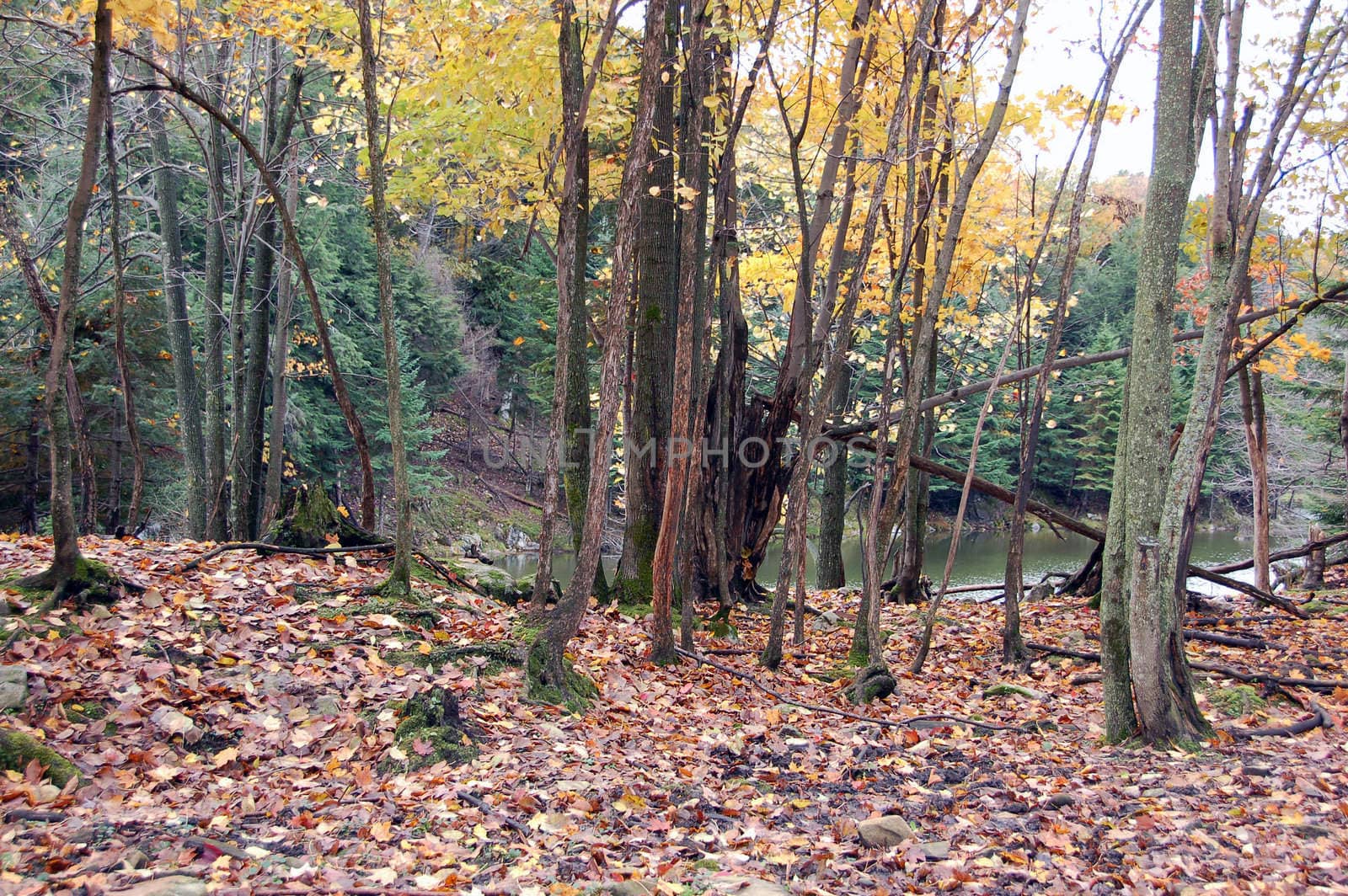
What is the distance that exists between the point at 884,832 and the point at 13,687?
373 centimetres

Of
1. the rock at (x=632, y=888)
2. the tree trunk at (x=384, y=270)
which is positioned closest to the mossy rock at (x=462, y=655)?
the tree trunk at (x=384, y=270)

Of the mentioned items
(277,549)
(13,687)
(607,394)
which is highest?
(607,394)

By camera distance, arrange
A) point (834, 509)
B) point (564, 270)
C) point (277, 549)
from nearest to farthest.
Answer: point (564, 270)
point (277, 549)
point (834, 509)

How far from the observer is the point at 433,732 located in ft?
13.5

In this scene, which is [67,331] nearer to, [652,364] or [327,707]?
[327,707]

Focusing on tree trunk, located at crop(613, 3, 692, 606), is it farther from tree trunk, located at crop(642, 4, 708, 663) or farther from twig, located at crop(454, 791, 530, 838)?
twig, located at crop(454, 791, 530, 838)

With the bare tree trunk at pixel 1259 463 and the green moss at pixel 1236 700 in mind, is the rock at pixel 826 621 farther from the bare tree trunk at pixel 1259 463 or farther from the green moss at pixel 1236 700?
the bare tree trunk at pixel 1259 463

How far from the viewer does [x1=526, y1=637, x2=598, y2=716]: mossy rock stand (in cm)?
497

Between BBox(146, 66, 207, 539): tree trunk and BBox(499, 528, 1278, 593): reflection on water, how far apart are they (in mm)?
7647

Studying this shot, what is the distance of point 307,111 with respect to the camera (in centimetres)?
1293

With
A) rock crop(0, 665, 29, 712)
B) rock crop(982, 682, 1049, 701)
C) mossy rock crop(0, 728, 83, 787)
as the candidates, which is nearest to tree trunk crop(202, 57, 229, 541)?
rock crop(0, 665, 29, 712)

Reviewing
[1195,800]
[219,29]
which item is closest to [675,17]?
[219,29]

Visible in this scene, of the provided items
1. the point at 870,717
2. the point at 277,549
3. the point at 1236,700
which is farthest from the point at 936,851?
the point at 277,549

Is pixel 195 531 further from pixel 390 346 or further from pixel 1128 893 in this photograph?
pixel 1128 893
